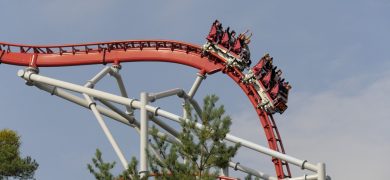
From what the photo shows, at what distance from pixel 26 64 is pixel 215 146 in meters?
13.9

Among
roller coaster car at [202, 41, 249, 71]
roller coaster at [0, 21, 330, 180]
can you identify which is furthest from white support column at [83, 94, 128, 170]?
roller coaster car at [202, 41, 249, 71]

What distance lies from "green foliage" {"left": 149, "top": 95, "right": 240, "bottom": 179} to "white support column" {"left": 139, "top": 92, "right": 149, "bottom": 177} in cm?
222

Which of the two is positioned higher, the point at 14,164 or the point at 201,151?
the point at 14,164

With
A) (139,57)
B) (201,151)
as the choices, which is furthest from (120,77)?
(201,151)

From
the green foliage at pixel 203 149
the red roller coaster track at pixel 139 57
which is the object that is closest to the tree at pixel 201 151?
the green foliage at pixel 203 149

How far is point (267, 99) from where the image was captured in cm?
2697

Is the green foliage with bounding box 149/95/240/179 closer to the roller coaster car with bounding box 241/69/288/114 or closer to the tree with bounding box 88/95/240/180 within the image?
the tree with bounding box 88/95/240/180

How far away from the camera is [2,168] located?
41500 millimetres

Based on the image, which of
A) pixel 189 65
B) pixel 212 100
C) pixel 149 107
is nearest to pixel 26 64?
pixel 189 65

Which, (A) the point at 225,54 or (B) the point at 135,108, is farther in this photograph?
(A) the point at 225,54

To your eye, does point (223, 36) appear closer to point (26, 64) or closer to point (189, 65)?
point (189, 65)

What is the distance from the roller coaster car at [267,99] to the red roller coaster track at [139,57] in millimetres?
170

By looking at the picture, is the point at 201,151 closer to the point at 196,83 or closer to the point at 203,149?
the point at 203,149

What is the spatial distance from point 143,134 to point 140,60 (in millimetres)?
7339
